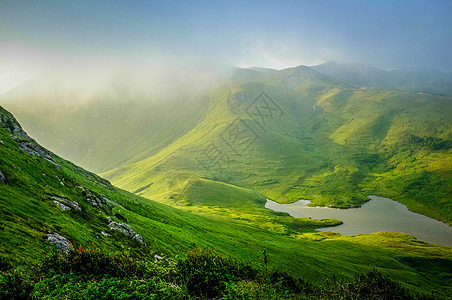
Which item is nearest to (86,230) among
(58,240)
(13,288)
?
(58,240)

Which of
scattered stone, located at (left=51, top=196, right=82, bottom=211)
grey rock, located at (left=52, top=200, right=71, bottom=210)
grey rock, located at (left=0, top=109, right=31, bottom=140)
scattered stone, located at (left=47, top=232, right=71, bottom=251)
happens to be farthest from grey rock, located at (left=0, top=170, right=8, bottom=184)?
grey rock, located at (left=0, top=109, right=31, bottom=140)

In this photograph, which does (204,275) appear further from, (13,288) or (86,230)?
(86,230)

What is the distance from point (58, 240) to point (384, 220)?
619ft

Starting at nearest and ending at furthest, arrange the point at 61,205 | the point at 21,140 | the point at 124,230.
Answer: the point at 61,205, the point at 124,230, the point at 21,140

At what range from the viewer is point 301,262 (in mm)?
59000

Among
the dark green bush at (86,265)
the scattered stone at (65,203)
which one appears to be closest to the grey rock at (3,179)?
the scattered stone at (65,203)

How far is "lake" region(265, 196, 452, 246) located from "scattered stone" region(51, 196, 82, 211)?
14449 cm

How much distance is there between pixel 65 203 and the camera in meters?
28.7

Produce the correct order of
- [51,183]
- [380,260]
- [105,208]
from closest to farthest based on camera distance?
[51,183] < [105,208] < [380,260]

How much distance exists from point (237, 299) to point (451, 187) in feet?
840

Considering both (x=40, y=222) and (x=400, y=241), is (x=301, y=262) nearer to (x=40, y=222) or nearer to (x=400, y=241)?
(x=40, y=222)

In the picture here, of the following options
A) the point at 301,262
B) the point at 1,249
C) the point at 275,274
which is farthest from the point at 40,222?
the point at 301,262

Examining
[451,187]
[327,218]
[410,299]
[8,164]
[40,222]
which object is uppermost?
[8,164]

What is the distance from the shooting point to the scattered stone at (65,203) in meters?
27.5
